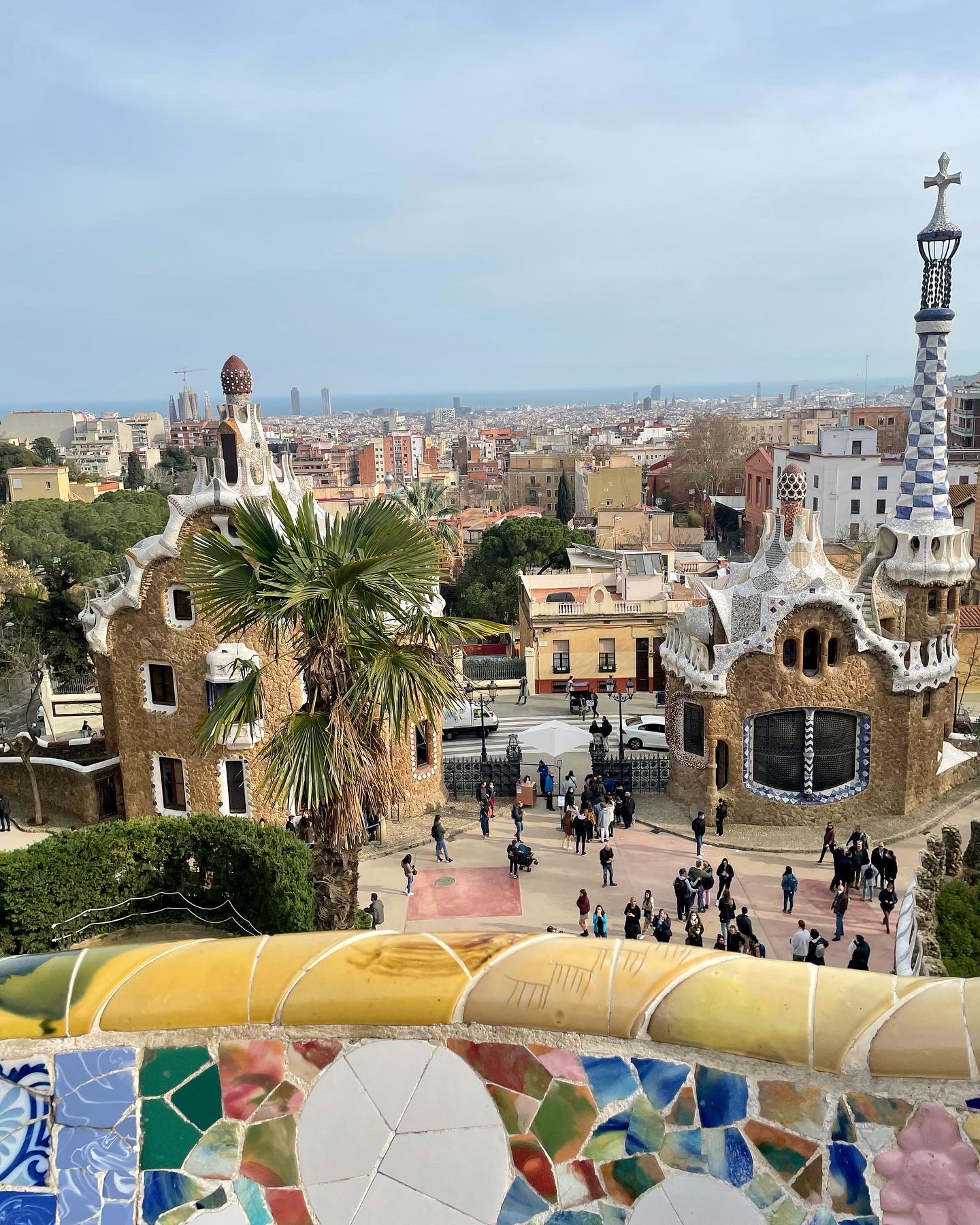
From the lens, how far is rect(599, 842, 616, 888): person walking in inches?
776

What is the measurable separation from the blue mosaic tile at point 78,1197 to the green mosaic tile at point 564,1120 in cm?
232

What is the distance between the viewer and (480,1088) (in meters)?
5.21

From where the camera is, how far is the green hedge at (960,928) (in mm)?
13609

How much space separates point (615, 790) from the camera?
974 inches

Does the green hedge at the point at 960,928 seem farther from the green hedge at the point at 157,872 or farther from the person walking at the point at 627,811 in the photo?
the green hedge at the point at 157,872

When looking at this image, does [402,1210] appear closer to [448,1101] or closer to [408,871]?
[448,1101]

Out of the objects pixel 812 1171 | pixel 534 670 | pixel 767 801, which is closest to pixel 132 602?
pixel 767 801

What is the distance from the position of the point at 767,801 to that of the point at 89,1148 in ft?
65.7

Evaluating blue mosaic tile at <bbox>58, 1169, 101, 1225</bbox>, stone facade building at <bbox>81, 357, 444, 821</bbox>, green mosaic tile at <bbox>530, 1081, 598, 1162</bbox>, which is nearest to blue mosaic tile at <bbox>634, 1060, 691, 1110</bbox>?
green mosaic tile at <bbox>530, 1081, 598, 1162</bbox>

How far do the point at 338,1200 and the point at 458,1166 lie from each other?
2.06ft

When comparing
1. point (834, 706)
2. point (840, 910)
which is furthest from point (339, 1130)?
point (834, 706)

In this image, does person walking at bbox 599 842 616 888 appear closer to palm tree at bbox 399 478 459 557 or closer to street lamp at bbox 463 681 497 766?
street lamp at bbox 463 681 497 766

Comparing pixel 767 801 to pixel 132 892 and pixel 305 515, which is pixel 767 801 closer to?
pixel 132 892

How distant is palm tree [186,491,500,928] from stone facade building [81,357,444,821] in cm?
883
